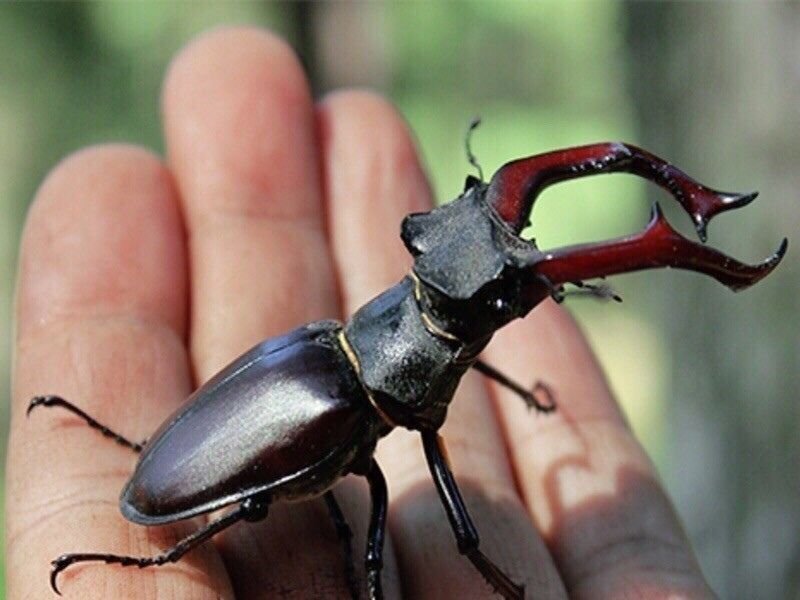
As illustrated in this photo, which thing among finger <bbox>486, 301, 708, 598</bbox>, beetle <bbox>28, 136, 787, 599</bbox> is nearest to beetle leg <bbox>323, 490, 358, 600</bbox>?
beetle <bbox>28, 136, 787, 599</bbox>

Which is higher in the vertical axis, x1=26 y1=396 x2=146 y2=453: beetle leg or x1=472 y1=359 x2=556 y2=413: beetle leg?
x1=26 y1=396 x2=146 y2=453: beetle leg

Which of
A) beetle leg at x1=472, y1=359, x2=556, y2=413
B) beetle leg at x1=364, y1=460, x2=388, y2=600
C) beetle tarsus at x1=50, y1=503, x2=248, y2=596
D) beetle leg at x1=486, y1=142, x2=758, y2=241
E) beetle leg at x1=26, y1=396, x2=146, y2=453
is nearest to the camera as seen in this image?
beetle leg at x1=486, y1=142, x2=758, y2=241

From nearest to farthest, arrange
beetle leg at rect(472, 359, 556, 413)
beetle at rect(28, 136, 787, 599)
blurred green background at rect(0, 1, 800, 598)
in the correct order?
beetle at rect(28, 136, 787, 599) → beetle leg at rect(472, 359, 556, 413) → blurred green background at rect(0, 1, 800, 598)

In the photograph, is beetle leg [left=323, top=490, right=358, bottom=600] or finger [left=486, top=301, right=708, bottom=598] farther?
finger [left=486, top=301, right=708, bottom=598]

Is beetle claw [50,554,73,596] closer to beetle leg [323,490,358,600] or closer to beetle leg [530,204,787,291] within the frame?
beetle leg [323,490,358,600]

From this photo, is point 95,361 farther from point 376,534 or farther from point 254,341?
point 376,534

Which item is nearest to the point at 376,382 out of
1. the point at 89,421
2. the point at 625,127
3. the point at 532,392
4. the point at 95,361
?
the point at 89,421

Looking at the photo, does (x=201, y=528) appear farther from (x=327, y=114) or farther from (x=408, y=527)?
(x=327, y=114)

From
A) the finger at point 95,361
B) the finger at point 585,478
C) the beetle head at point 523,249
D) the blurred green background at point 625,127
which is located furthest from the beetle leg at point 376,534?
the blurred green background at point 625,127
